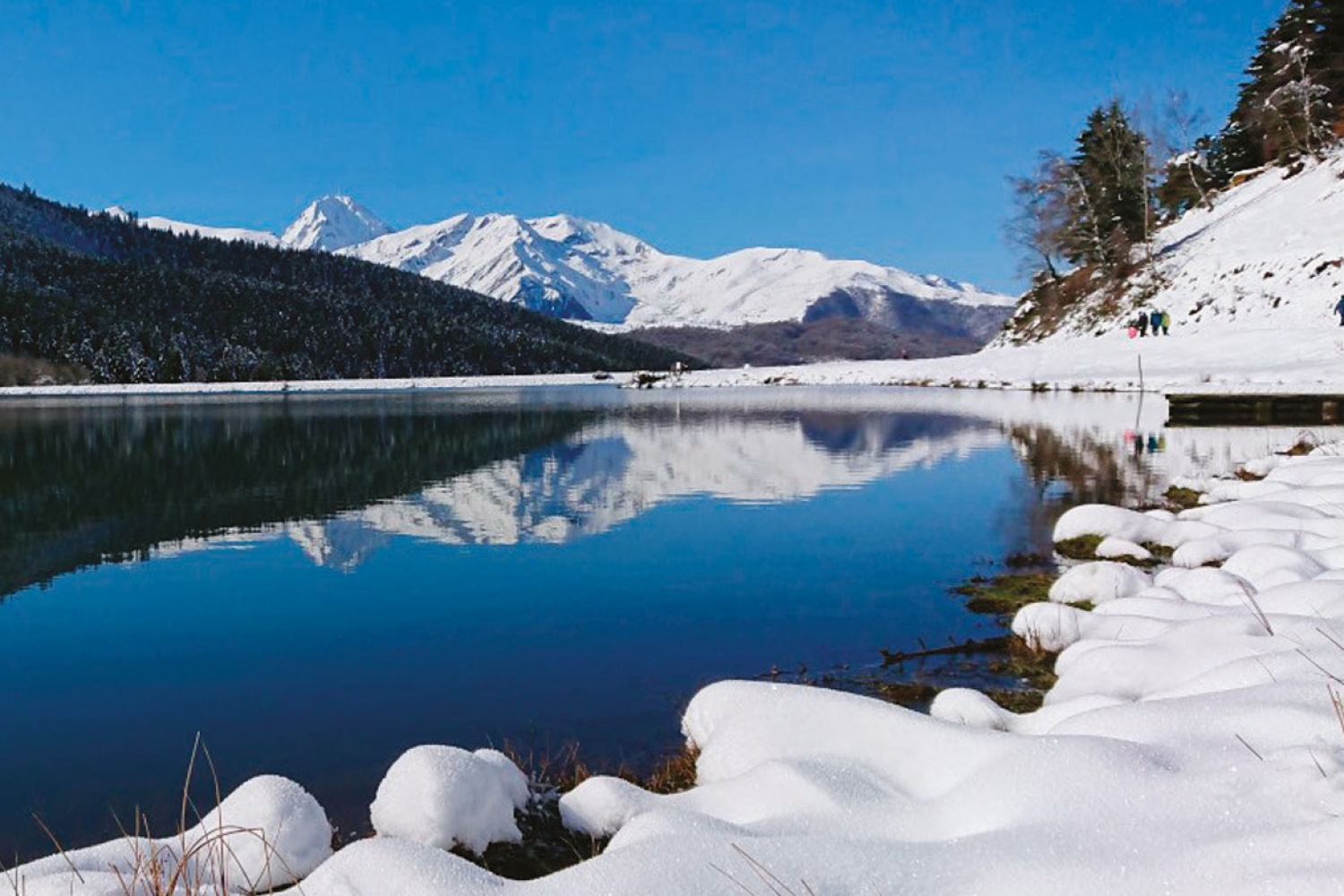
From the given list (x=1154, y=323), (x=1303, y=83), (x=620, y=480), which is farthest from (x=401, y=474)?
(x=1303, y=83)

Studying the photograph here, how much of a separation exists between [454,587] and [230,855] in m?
9.63

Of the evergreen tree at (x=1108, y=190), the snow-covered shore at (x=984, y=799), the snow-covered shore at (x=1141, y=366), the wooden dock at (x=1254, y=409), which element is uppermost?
the evergreen tree at (x=1108, y=190)

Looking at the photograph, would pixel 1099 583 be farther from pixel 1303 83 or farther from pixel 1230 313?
pixel 1303 83

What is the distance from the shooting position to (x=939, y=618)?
11.8 metres

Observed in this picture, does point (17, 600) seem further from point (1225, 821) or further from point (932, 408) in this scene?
point (932, 408)

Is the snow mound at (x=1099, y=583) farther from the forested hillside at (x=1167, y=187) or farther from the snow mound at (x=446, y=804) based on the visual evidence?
the forested hillside at (x=1167, y=187)

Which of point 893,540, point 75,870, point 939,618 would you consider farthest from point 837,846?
point 893,540

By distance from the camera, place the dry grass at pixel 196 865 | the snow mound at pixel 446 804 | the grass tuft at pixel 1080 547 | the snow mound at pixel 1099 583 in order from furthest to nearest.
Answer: the grass tuft at pixel 1080 547 < the snow mound at pixel 1099 583 < the snow mound at pixel 446 804 < the dry grass at pixel 196 865

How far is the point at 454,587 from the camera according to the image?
14.5 metres

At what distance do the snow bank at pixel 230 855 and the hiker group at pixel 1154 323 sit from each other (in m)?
66.5

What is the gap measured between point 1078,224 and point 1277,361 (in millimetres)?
48805

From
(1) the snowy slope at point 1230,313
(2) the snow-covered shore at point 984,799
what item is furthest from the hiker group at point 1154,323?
(2) the snow-covered shore at point 984,799

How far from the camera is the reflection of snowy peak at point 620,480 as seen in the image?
19594mm

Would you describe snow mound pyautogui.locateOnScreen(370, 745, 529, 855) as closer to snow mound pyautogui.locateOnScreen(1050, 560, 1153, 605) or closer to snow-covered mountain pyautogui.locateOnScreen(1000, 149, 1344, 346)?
snow mound pyautogui.locateOnScreen(1050, 560, 1153, 605)
